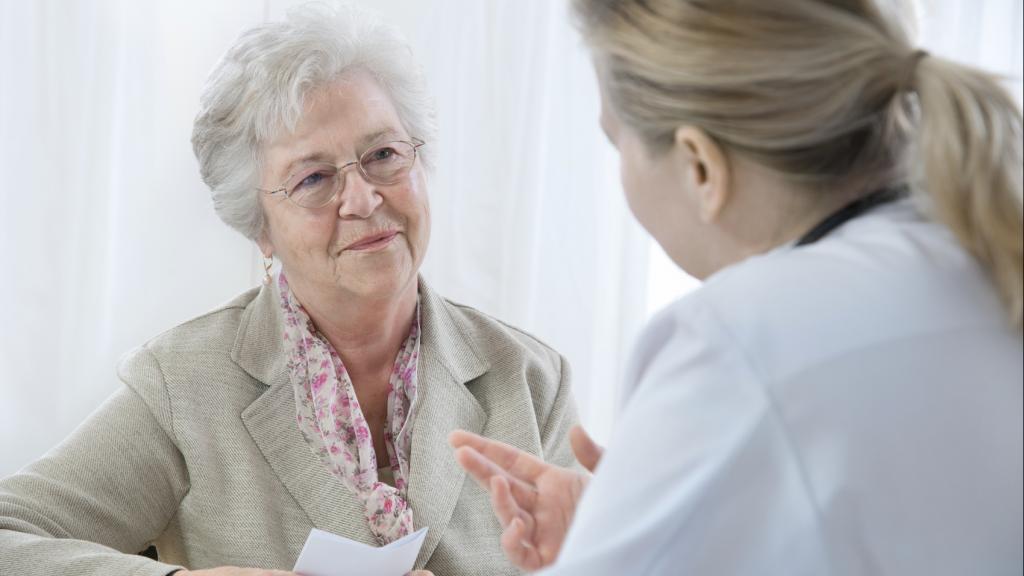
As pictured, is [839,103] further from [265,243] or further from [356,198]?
[265,243]

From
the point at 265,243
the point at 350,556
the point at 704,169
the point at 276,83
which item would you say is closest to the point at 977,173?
the point at 704,169

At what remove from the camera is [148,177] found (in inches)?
104

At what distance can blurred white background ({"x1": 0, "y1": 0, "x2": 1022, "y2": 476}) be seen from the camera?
100 inches

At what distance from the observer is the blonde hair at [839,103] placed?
97cm

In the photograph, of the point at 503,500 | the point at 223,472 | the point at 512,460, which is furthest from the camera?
the point at 223,472

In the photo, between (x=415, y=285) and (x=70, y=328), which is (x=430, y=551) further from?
(x=70, y=328)

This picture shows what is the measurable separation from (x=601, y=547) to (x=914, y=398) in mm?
280

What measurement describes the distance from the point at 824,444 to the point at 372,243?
3.91ft

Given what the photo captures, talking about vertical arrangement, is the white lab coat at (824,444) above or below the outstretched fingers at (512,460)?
above

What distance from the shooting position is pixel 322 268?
1961mm

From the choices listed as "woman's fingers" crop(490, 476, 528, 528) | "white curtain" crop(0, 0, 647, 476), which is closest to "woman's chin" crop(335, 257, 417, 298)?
"woman's fingers" crop(490, 476, 528, 528)

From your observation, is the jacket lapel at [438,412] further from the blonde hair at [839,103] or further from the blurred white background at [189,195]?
the blonde hair at [839,103]

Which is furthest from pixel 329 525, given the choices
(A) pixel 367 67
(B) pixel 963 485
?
(B) pixel 963 485

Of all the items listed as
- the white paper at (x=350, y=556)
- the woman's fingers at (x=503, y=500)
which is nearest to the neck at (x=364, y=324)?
the white paper at (x=350, y=556)
